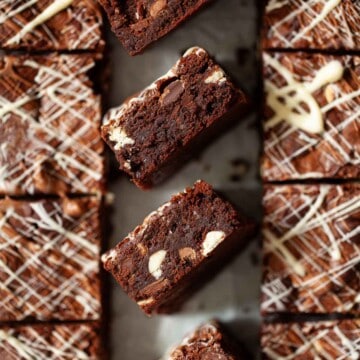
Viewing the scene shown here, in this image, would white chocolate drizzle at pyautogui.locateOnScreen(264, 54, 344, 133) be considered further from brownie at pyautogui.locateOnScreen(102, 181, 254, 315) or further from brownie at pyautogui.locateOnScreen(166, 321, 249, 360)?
brownie at pyautogui.locateOnScreen(166, 321, 249, 360)

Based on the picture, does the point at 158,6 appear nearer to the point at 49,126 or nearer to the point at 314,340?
the point at 49,126

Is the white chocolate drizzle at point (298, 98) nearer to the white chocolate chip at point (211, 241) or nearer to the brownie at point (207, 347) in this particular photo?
the white chocolate chip at point (211, 241)

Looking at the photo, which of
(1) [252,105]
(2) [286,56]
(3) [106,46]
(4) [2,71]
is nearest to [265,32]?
(2) [286,56]

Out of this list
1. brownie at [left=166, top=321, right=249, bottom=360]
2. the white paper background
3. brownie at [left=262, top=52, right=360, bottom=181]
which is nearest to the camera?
brownie at [left=166, top=321, right=249, bottom=360]

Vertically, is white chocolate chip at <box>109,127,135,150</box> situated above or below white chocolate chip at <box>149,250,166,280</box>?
above

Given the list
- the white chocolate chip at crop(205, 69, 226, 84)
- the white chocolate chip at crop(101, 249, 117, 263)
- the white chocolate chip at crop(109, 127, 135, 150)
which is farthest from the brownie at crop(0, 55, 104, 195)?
the white chocolate chip at crop(205, 69, 226, 84)

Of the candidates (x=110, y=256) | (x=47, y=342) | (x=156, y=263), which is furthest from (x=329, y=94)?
(x=47, y=342)

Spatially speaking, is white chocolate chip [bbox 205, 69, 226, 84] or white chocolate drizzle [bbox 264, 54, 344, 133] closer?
white chocolate chip [bbox 205, 69, 226, 84]
